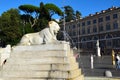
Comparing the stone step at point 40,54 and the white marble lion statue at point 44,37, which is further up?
the white marble lion statue at point 44,37

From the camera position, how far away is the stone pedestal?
33.7 feet

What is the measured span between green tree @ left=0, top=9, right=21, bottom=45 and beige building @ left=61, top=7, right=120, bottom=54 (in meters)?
16.9

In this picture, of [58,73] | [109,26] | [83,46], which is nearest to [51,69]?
[58,73]

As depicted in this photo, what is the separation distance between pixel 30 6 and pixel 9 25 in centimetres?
1177

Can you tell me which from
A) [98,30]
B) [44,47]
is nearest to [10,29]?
[98,30]

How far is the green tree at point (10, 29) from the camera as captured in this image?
62.3 metres

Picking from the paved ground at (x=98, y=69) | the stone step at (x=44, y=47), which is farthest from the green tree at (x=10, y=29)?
the stone step at (x=44, y=47)

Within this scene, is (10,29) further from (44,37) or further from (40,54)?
(40,54)

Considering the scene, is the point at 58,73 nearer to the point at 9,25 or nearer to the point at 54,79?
the point at 54,79

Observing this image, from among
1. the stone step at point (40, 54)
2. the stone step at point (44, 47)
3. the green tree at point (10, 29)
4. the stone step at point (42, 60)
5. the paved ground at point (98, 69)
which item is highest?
the green tree at point (10, 29)

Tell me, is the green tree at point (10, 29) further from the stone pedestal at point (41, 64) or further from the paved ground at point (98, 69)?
the stone pedestal at point (41, 64)

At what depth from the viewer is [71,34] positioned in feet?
334

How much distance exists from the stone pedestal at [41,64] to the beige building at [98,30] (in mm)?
58323

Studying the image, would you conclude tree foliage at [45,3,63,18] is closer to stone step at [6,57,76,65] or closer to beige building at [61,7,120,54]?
beige building at [61,7,120,54]
